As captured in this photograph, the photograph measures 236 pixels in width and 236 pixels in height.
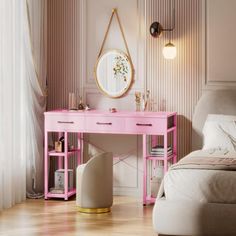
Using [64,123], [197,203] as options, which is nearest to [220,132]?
[197,203]

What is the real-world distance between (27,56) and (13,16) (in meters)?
0.48

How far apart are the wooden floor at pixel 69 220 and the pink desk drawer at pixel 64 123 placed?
726mm

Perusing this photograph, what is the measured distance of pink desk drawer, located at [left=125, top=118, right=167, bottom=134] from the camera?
631 centimetres

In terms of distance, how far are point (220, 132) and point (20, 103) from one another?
6.48 ft

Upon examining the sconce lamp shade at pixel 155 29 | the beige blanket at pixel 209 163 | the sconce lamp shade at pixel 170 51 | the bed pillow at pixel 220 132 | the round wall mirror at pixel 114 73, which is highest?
the sconce lamp shade at pixel 155 29

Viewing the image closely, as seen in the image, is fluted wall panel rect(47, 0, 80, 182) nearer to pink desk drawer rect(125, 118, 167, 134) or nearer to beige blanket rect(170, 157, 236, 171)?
pink desk drawer rect(125, 118, 167, 134)

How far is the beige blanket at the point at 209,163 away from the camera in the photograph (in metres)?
5.02

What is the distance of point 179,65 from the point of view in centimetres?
675

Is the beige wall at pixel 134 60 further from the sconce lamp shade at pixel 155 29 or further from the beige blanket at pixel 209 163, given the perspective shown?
the beige blanket at pixel 209 163

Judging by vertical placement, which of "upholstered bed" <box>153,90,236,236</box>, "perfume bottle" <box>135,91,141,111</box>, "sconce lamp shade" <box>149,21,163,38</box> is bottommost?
"upholstered bed" <box>153,90,236,236</box>

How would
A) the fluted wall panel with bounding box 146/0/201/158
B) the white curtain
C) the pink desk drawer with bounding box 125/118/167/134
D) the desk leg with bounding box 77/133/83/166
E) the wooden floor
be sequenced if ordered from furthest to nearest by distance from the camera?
the desk leg with bounding box 77/133/83/166
the fluted wall panel with bounding box 146/0/201/158
the pink desk drawer with bounding box 125/118/167/134
the white curtain
the wooden floor

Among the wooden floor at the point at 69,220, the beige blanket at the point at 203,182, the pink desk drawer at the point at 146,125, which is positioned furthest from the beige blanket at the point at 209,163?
the pink desk drawer at the point at 146,125

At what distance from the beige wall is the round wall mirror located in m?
0.08

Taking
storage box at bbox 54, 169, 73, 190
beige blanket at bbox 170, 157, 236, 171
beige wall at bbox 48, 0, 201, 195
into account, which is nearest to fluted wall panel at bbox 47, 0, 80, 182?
beige wall at bbox 48, 0, 201, 195
